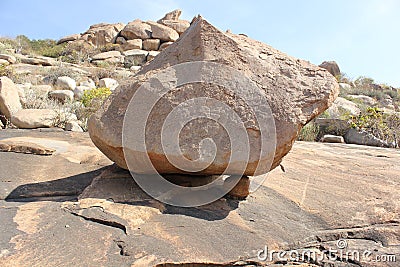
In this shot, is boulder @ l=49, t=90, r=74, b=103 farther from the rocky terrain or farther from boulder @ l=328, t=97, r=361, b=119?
boulder @ l=328, t=97, r=361, b=119

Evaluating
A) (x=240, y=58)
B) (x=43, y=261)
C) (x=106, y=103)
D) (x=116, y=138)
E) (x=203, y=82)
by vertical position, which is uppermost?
(x=240, y=58)

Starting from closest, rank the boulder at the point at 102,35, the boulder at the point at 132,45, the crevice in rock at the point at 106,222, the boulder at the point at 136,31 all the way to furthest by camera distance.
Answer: the crevice in rock at the point at 106,222
the boulder at the point at 132,45
the boulder at the point at 136,31
the boulder at the point at 102,35

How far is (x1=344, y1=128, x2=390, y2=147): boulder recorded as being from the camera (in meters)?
7.64

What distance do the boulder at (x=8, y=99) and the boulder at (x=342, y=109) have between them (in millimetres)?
7987

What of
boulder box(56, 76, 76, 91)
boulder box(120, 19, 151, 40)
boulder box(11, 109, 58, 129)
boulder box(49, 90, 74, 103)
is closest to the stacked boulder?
boulder box(120, 19, 151, 40)

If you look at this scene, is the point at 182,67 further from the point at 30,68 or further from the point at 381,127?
the point at 30,68

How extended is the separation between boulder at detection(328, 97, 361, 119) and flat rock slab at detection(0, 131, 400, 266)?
24.8ft

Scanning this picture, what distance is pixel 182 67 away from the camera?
7.31 feet

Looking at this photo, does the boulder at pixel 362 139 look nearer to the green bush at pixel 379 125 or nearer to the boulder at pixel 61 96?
the green bush at pixel 379 125

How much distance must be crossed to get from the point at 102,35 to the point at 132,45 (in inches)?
106

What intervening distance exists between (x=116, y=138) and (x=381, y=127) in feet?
25.3

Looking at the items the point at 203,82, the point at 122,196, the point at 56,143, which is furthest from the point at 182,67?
the point at 56,143

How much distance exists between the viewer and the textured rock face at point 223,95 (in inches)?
81.1

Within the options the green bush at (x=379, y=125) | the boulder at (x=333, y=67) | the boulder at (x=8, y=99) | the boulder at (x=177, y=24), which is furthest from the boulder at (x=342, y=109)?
the boulder at (x=177, y=24)
